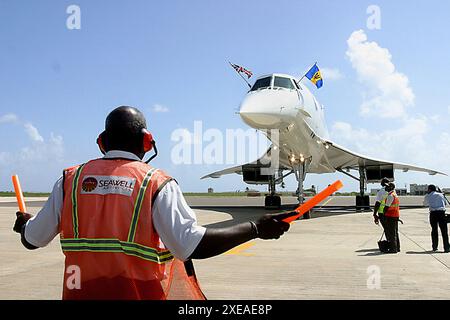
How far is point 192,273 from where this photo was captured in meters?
2.37

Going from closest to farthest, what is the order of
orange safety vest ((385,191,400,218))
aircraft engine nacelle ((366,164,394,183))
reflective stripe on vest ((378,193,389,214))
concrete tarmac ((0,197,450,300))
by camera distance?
concrete tarmac ((0,197,450,300)), orange safety vest ((385,191,400,218)), reflective stripe on vest ((378,193,389,214)), aircraft engine nacelle ((366,164,394,183))

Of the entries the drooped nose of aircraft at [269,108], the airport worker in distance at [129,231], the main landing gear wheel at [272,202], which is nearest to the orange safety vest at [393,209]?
the drooped nose of aircraft at [269,108]

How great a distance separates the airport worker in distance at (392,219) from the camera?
29.0 ft

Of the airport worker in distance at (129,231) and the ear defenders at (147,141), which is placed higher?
the ear defenders at (147,141)

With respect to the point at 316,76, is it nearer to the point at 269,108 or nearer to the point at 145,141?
the point at 269,108

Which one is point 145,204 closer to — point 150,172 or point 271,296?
point 150,172

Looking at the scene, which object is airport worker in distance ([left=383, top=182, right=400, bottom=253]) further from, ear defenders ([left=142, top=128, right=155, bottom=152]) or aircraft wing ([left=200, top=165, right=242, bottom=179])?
aircraft wing ([left=200, top=165, right=242, bottom=179])

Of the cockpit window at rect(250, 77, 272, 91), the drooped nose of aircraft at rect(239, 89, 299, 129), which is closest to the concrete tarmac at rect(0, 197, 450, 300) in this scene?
the drooped nose of aircraft at rect(239, 89, 299, 129)

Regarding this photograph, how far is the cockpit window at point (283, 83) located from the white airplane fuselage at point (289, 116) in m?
0.04

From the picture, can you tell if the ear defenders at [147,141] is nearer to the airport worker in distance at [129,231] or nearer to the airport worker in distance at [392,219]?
the airport worker in distance at [129,231]

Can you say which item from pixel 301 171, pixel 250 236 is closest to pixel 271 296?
pixel 250 236

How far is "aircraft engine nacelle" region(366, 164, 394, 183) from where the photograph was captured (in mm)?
26375

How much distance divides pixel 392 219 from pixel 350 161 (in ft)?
54.8

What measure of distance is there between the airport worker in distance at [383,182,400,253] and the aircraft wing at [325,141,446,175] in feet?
39.4
